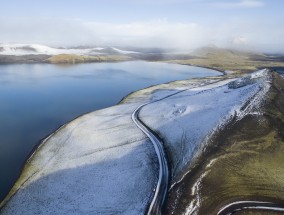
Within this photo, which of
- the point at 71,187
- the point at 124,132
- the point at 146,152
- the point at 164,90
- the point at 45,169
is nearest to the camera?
the point at 71,187

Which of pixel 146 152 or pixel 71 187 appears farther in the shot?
pixel 146 152

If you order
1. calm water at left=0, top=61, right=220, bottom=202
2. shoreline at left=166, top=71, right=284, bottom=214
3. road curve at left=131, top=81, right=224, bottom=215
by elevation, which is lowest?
calm water at left=0, top=61, right=220, bottom=202

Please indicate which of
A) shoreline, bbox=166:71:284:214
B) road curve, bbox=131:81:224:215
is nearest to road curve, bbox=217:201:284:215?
shoreline, bbox=166:71:284:214

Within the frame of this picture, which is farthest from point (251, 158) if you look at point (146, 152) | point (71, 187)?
point (71, 187)

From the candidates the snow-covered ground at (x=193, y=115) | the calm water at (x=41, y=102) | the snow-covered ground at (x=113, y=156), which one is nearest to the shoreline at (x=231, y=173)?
the snow-covered ground at (x=193, y=115)

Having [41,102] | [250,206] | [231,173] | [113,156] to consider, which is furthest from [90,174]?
[41,102]

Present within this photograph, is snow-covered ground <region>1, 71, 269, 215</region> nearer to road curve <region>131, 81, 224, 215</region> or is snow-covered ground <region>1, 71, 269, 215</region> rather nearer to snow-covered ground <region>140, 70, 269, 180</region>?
snow-covered ground <region>140, 70, 269, 180</region>

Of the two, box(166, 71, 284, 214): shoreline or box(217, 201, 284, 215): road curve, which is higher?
box(166, 71, 284, 214): shoreline

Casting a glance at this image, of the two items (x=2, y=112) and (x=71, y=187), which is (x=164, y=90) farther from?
(x=71, y=187)
